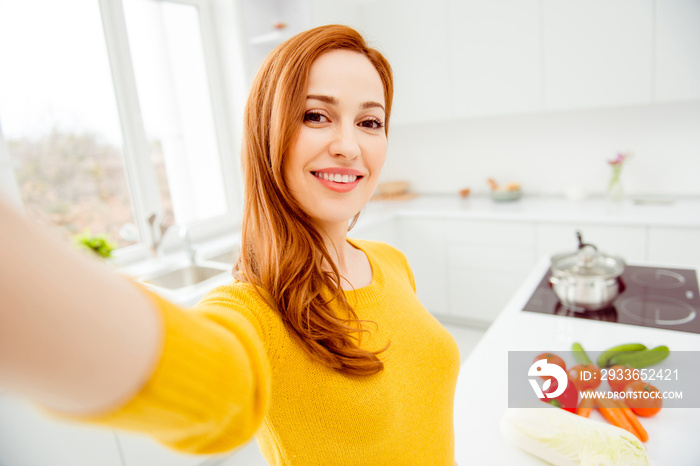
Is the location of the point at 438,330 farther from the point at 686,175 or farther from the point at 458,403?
the point at 686,175

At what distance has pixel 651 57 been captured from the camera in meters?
2.63

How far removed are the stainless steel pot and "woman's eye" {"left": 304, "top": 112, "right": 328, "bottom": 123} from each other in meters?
1.19

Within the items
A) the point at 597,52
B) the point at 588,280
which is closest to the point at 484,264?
the point at 597,52

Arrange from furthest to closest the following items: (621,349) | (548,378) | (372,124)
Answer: (621,349), (548,378), (372,124)

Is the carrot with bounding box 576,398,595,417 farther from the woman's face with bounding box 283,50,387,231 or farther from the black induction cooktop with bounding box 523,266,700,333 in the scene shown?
the woman's face with bounding box 283,50,387,231

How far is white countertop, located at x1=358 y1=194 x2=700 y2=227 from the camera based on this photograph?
259 centimetres

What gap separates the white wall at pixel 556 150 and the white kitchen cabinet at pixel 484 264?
670mm

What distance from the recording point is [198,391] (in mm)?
331

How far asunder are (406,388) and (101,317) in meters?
0.62

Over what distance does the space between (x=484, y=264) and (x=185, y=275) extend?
202 centimetres

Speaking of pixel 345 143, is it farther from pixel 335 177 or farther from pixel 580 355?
pixel 580 355

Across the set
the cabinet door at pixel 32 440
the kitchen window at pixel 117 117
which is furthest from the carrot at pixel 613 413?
the kitchen window at pixel 117 117

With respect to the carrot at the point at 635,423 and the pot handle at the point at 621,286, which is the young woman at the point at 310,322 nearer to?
the carrot at the point at 635,423

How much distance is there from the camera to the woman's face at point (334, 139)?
A: 0.73m
